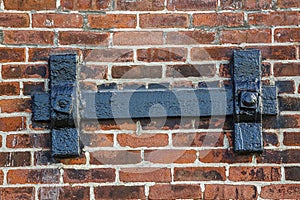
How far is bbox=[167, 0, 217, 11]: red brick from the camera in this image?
2393mm

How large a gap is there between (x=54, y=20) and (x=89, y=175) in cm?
76

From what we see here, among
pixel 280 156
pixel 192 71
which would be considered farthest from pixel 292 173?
pixel 192 71

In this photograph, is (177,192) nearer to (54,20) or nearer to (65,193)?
(65,193)

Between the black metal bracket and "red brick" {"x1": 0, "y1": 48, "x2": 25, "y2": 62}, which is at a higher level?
"red brick" {"x1": 0, "y1": 48, "x2": 25, "y2": 62}

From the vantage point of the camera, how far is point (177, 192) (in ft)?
7.62

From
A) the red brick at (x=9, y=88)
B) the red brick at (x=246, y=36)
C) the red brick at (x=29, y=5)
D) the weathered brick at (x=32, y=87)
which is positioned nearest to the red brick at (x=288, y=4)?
the red brick at (x=246, y=36)

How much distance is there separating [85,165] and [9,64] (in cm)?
60

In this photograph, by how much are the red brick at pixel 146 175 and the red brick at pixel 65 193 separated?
18 centimetres

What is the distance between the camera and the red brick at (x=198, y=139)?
2348mm

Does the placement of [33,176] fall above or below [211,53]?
below

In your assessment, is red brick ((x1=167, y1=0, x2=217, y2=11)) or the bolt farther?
red brick ((x1=167, y1=0, x2=217, y2=11))

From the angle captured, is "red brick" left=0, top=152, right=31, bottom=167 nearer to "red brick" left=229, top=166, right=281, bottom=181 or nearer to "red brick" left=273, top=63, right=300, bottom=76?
"red brick" left=229, top=166, right=281, bottom=181

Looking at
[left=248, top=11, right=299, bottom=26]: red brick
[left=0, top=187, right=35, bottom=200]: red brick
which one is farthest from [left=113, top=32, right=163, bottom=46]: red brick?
[left=0, top=187, right=35, bottom=200]: red brick

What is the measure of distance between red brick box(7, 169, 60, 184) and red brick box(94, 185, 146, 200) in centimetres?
21
